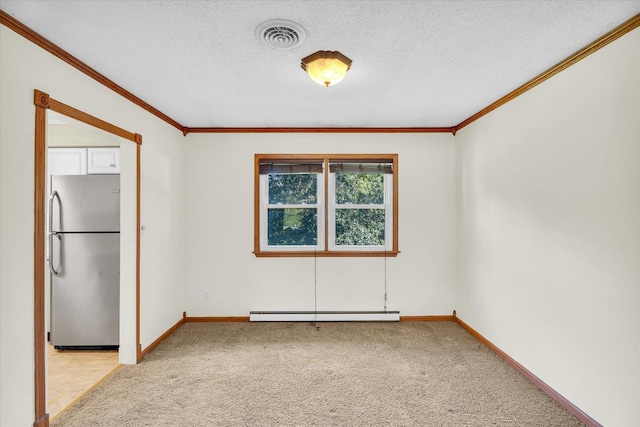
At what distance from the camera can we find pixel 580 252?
88.2 inches

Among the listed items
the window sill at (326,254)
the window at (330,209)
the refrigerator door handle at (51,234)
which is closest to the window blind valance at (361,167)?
the window at (330,209)

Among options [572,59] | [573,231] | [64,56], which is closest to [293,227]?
[64,56]

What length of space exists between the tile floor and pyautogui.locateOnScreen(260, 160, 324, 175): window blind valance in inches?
102

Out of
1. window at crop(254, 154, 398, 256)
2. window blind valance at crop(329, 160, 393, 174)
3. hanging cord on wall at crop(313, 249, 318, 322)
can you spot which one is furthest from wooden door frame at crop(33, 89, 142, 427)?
window blind valance at crop(329, 160, 393, 174)

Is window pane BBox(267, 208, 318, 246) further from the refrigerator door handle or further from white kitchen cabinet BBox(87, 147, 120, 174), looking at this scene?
the refrigerator door handle

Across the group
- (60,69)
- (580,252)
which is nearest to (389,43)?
(580,252)

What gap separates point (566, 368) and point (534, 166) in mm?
1529

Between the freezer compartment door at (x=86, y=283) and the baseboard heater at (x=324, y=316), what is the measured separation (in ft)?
5.16

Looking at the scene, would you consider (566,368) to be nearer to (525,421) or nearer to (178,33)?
(525,421)

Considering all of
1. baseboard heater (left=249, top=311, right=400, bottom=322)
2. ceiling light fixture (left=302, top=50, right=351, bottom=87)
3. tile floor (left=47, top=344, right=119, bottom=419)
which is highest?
ceiling light fixture (left=302, top=50, right=351, bottom=87)

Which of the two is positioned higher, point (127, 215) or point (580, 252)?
point (127, 215)

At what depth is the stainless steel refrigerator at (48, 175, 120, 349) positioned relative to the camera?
10.7ft

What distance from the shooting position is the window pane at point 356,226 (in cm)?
437

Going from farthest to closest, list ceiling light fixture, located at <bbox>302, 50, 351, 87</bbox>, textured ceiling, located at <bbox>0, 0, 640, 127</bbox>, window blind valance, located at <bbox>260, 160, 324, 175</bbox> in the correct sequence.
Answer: window blind valance, located at <bbox>260, 160, 324, 175</bbox>
ceiling light fixture, located at <bbox>302, 50, 351, 87</bbox>
textured ceiling, located at <bbox>0, 0, 640, 127</bbox>
